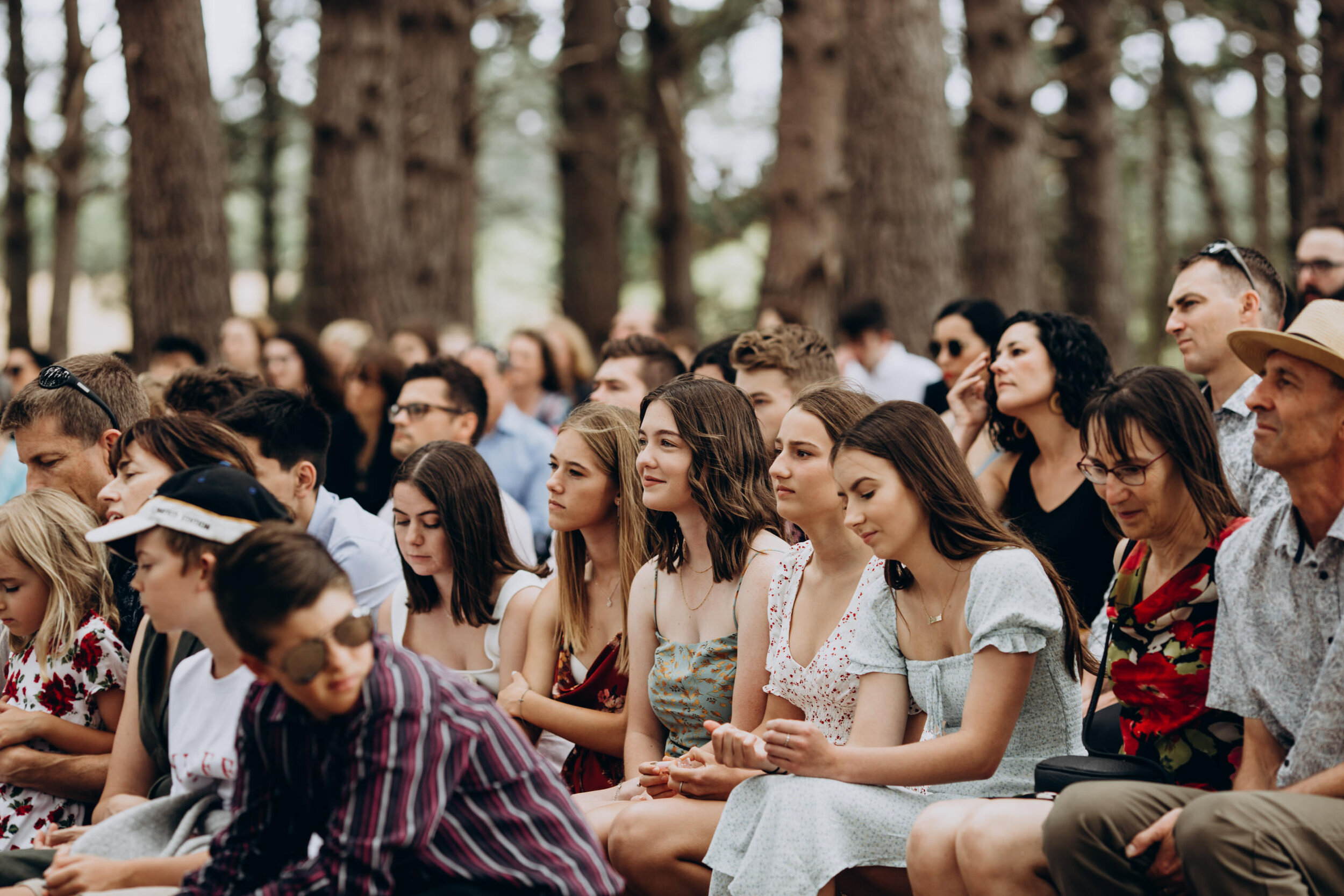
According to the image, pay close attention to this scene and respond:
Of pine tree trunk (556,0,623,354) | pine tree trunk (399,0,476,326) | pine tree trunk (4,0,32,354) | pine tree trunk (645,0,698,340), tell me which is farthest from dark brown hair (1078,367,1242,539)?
pine tree trunk (4,0,32,354)

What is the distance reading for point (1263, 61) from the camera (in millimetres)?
20938

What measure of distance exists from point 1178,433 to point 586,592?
196cm

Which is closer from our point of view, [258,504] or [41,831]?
[258,504]

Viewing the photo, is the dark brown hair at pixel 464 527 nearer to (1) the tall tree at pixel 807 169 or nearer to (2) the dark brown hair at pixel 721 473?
(2) the dark brown hair at pixel 721 473

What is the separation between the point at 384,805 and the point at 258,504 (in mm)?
994

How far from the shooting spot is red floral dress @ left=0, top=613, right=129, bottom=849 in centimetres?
368

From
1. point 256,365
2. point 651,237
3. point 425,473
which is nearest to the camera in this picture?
point 425,473

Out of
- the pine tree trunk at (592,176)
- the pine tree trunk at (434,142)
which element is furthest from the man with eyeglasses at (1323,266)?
the pine tree trunk at (592,176)

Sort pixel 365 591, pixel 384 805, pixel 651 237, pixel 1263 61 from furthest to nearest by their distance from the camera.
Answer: pixel 651 237
pixel 1263 61
pixel 365 591
pixel 384 805

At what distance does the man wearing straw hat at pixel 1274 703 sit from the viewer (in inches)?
103

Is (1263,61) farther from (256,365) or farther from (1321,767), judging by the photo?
(1321,767)

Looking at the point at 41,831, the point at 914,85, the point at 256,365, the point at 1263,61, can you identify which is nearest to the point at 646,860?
the point at 41,831

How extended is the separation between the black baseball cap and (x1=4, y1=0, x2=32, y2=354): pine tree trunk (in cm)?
1393

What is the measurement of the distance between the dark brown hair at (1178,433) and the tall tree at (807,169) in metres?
6.86
